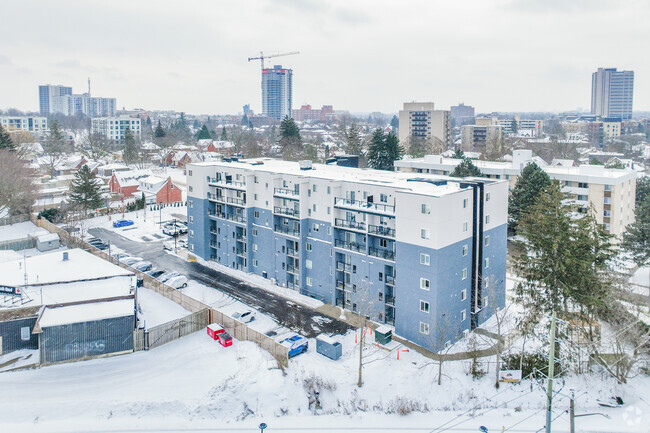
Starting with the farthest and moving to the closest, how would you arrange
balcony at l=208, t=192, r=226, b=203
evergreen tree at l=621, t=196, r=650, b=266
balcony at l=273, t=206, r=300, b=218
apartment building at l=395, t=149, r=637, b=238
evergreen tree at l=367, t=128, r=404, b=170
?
evergreen tree at l=367, t=128, r=404, b=170 < apartment building at l=395, t=149, r=637, b=238 < balcony at l=208, t=192, r=226, b=203 < evergreen tree at l=621, t=196, r=650, b=266 < balcony at l=273, t=206, r=300, b=218

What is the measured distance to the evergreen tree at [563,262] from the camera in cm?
2731

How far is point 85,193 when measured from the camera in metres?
Answer: 63.2

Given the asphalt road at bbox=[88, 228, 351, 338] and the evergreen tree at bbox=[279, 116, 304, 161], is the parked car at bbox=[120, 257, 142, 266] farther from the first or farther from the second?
the evergreen tree at bbox=[279, 116, 304, 161]

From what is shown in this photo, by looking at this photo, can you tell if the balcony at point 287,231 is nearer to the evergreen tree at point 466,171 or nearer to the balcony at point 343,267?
the balcony at point 343,267

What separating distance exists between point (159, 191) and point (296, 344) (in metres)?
49.8

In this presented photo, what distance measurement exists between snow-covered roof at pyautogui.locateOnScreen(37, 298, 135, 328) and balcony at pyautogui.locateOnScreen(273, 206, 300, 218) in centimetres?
1310

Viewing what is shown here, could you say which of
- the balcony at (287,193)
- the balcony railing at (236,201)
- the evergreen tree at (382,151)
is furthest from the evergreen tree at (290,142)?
the balcony at (287,193)

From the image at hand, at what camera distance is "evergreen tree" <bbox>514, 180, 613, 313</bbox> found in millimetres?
27312

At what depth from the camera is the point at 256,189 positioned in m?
42.5

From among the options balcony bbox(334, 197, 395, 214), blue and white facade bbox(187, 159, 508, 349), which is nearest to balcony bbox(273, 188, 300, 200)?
blue and white facade bbox(187, 159, 508, 349)

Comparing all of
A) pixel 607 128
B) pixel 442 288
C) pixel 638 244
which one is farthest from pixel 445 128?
pixel 442 288

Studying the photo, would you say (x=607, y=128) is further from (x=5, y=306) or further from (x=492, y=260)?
(x=5, y=306)

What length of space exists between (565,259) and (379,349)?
11599 mm

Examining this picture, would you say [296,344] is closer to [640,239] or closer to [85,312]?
[85,312]
